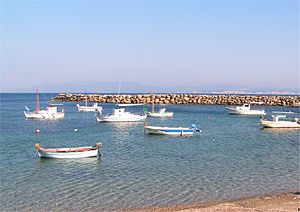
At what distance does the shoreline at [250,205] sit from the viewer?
15.7 metres

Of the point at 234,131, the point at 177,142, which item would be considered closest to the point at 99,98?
the point at 234,131

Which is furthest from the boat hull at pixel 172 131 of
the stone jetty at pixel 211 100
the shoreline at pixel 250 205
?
the stone jetty at pixel 211 100

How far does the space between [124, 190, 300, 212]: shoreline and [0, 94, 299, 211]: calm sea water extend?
68cm

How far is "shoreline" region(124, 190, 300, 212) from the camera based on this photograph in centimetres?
1569

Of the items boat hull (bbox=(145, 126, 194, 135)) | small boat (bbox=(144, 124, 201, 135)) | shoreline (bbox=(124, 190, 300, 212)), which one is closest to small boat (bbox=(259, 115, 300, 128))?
small boat (bbox=(144, 124, 201, 135))

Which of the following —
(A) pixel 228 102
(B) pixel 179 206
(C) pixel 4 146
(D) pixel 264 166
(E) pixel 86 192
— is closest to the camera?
(B) pixel 179 206

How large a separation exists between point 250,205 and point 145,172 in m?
7.76

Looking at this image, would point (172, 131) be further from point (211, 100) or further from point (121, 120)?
point (211, 100)

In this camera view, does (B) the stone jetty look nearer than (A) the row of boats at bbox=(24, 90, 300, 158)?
No

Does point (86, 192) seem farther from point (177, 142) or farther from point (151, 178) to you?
point (177, 142)

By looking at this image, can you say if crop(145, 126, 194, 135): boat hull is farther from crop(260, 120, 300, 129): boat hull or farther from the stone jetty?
the stone jetty

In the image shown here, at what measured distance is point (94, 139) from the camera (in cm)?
3791

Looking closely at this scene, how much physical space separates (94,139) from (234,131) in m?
15.2

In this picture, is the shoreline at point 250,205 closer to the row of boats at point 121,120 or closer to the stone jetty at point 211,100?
the row of boats at point 121,120
